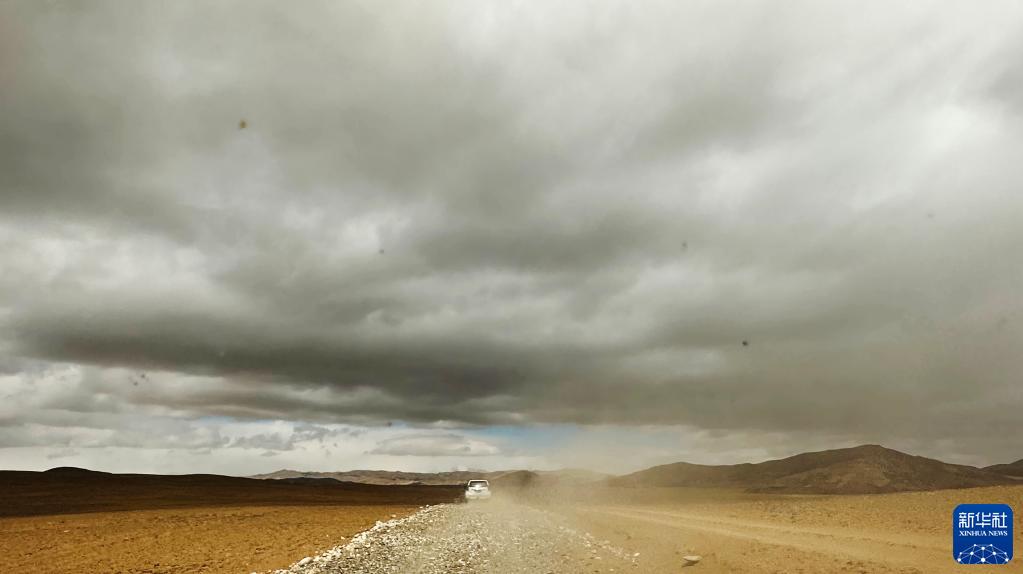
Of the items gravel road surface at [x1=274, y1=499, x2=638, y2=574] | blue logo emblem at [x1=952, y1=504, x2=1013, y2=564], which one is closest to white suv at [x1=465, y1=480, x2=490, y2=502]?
gravel road surface at [x1=274, y1=499, x2=638, y2=574]

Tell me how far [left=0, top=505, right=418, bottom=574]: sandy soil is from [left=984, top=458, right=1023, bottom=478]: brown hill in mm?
207048

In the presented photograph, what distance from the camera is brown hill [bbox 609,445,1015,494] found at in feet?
430

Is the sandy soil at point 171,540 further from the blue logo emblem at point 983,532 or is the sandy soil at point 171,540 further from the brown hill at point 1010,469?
the brown hill at point 1010,469

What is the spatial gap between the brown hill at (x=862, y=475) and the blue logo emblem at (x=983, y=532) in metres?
118

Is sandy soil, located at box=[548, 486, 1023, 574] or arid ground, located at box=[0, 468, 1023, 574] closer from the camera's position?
sandy soil, located at box=[548, 486, 1023, 574]

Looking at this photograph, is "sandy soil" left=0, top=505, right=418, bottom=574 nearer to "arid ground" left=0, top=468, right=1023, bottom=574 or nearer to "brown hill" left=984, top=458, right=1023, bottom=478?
"arid ground" left=0, top=468, right=1023, bottom=574

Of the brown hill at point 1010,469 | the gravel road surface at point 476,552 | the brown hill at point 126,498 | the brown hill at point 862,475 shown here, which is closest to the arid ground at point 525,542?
the gravel road surface at point 476,552

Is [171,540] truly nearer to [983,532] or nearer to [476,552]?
[476,552]

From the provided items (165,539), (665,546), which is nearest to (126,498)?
(165,539)

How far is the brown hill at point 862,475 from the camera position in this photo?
131m

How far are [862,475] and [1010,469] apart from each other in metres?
91.0

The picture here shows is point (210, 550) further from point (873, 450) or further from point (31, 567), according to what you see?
point (873, 450)

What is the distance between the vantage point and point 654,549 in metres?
24.3

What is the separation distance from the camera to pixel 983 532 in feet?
53.7
